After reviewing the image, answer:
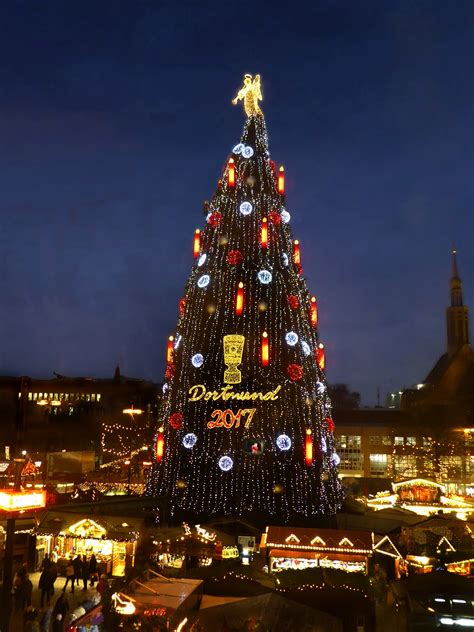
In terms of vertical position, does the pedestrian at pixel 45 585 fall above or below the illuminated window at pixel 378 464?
below

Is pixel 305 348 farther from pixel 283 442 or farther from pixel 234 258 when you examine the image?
pixel 234 258

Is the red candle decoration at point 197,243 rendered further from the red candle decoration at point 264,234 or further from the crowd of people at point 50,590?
the crowd of people at point 50,590

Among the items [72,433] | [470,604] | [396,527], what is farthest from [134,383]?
[470,604]

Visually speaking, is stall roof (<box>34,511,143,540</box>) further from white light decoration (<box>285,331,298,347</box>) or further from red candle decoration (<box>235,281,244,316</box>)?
white light decoration (<box>285,331,298,347</box>)

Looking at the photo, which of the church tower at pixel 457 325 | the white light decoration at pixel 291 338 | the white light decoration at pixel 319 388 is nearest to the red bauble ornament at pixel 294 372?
the white light decoration at pixel 291 338

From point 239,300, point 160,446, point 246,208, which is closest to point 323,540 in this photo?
point 160,446

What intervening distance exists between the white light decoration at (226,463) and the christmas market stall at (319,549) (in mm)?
11705

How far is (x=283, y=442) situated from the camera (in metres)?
32.9

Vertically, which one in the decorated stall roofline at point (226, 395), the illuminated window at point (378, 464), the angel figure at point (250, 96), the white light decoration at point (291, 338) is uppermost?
the angel figure at point (250, 96)

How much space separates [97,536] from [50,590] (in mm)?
3656

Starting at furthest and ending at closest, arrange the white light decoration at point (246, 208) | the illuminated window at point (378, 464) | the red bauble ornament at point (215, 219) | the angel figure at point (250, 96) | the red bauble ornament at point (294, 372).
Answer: the illuminated window at point (378, 464), the angel figure at point (250, 96), the red bauble ornament at point (215, 219), the white light decoration at point (246, 208), the red bauble ornament at point (294, 372)

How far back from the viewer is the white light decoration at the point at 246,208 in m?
36.9

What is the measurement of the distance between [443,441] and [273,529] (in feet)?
122

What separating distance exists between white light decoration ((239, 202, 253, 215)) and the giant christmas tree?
63mm
